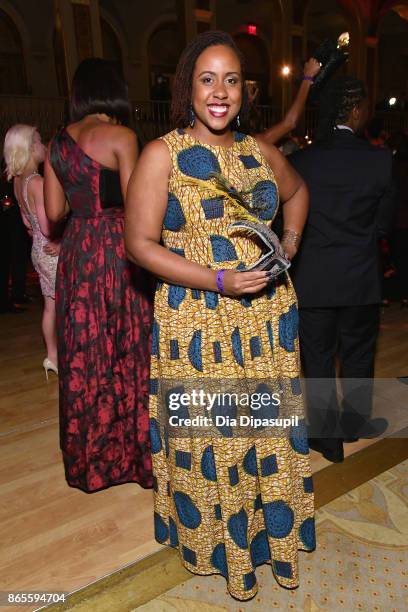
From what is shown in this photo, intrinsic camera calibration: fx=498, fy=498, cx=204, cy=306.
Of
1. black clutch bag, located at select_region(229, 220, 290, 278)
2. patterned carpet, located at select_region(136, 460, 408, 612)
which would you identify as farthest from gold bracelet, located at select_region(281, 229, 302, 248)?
patterned carpet, located at select_region(136, 460, 408, 612)

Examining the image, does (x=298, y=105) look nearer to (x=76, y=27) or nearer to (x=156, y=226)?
(x=156, y=226)

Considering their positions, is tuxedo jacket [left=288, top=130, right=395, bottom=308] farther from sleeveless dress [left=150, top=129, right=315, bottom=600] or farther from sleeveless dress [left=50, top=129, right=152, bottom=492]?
sleeveless dress [left=50, top=129, right=152, bottom=492]

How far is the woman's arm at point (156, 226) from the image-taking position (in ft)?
4.82

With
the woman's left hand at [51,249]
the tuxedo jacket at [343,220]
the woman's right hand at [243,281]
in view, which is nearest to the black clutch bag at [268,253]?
the woman's right hand at [243,281]

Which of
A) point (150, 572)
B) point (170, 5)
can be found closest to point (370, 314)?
point (150, 572)

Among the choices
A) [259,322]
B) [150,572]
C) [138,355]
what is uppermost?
[259,322]

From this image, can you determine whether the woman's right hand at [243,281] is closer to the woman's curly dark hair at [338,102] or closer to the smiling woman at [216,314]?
the smiling woman at [216,314]

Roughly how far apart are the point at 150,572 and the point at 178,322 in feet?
3.31

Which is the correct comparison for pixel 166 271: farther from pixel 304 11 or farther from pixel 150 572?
pixel 304 11

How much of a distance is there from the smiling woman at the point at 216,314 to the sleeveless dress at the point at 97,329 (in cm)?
53

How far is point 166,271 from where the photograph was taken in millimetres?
1502

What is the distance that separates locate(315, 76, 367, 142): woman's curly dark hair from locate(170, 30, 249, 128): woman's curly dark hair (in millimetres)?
838

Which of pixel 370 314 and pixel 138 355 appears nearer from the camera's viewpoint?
pixel 138 355

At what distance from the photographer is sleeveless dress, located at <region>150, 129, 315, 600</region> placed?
5.01ft
